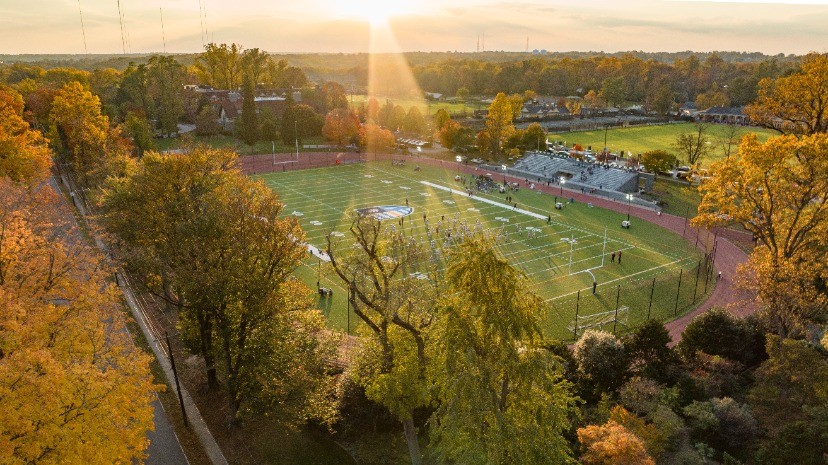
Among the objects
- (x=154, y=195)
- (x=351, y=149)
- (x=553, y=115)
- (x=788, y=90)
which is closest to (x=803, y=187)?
(x=788, y=90)

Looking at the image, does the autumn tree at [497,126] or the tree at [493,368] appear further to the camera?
the autumn tree at [497,126]

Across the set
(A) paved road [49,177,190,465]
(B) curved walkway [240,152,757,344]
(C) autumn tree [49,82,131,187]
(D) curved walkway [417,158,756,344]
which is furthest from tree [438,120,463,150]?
(A) paved road [49,177,190,465]

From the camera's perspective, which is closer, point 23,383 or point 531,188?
point 23,383

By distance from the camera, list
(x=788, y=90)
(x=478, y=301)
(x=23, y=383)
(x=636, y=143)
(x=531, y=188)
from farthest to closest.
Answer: (x=636, y=143)
(x=531, y=188)
(x=788, y=90)
(x=478, y=301)
(x=23, y=383)

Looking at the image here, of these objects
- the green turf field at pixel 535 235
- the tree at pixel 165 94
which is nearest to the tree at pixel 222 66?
the tree at pixel 165 94

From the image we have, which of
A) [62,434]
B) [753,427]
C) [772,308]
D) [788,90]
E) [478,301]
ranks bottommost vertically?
[753,427]

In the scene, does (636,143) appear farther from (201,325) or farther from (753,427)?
(201,325)

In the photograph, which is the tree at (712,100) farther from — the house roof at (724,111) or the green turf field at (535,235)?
the green turf field at (535,235)
